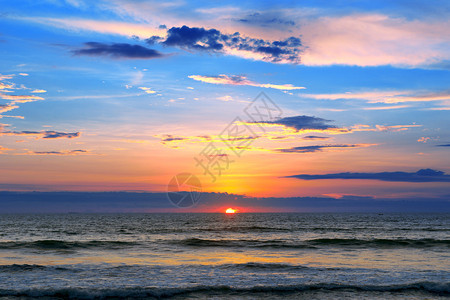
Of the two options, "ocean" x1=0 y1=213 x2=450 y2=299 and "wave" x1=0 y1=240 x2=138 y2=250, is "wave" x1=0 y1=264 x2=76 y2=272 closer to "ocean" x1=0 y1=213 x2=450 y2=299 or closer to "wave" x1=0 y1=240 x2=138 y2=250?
"ocean" x1=0 y1=213 x2=450 y2=299

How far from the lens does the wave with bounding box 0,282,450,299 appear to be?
19.2 m

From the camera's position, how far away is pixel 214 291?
65.2 ft

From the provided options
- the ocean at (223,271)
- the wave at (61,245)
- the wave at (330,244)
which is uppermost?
the ocean at (223,271)

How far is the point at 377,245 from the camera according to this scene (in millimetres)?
44344

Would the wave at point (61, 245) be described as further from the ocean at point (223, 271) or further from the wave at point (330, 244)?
the wave at point (330, 244)

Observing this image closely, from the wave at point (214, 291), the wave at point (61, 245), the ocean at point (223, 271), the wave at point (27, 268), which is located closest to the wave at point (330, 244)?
the ocean at point (223, 271)

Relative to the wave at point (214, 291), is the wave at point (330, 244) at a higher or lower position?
lower

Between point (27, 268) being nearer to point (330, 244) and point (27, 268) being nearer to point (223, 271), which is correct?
point (223, 271)

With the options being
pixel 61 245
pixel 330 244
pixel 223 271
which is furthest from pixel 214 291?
pixel 61 245

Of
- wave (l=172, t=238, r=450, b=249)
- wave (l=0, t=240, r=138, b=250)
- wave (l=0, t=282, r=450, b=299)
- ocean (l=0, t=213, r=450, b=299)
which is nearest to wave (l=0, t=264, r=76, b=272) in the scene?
ocean (l=0, t=213, r=450, b=299)

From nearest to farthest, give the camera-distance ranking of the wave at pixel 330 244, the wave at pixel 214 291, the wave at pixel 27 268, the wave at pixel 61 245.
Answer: the wave at pixel 214 291 → the wave at pixel 27 268 → the wave at pixel 61 245 → the wave at pixel 330 244

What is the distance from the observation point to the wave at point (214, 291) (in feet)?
63.1

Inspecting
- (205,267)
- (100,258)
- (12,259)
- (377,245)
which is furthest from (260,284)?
(377,245)

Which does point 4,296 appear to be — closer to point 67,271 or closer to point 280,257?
point 67,271
